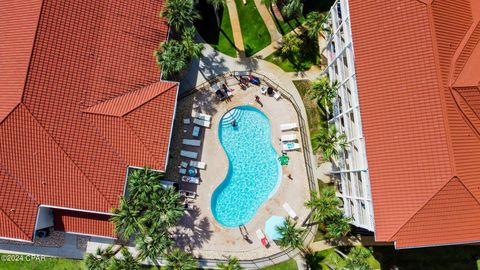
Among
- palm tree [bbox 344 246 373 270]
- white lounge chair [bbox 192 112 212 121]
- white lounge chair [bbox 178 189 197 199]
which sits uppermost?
white lounge chair [bbox 192 112 212 121]

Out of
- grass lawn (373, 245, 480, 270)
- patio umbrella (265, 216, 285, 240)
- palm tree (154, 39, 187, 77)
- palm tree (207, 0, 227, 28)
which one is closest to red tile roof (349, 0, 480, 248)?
grass lawn (373, 245, 480, 270)

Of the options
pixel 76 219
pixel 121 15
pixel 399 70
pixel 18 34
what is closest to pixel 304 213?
pixel 399 70

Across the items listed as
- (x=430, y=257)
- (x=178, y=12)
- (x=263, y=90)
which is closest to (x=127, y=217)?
(x=263, y=90)

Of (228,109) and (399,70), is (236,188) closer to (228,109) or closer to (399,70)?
(228,109)

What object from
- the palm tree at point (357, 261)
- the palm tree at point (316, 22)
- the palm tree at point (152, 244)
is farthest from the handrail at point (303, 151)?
the palm tree at point (316, 22)

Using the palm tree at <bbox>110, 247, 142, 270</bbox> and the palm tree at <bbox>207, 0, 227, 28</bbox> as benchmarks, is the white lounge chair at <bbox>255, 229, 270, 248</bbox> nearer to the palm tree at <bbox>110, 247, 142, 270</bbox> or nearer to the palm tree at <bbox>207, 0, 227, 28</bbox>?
the palm tree at <bbox>110, 247, 142, 270</bbox>

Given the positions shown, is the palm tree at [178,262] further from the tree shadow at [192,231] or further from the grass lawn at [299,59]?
the grass lawn at [299,59]

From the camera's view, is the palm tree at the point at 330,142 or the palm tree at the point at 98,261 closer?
the palm tree at the point at 98,261
